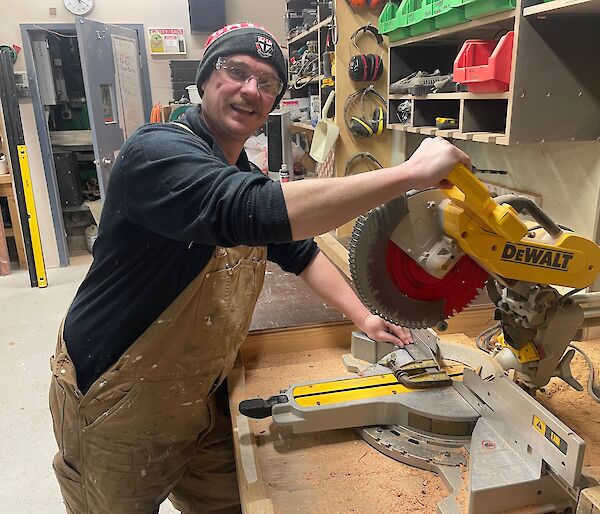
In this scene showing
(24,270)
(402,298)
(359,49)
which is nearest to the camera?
(402,298)

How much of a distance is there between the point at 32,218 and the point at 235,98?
3.29m

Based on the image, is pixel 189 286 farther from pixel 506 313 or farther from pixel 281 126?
pixel 281 126

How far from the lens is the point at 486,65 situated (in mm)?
1526

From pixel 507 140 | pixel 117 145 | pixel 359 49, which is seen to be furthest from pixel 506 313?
pixel 117 145

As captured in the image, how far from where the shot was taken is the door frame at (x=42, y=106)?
13.7 ft

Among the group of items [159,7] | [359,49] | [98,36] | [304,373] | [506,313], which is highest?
[159,7]

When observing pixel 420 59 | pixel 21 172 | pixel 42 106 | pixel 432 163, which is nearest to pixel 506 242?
pixel 432 163

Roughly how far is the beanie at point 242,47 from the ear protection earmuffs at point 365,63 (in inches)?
56.6

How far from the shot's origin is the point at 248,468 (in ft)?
2.80

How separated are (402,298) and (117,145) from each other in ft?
11.2

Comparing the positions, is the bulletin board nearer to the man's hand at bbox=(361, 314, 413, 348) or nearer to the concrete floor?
the concrete floor

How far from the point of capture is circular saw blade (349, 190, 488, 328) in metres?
0.85

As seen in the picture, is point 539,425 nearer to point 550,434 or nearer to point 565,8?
point 550,434

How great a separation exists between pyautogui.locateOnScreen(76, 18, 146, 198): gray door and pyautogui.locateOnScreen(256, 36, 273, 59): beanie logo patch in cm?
251
